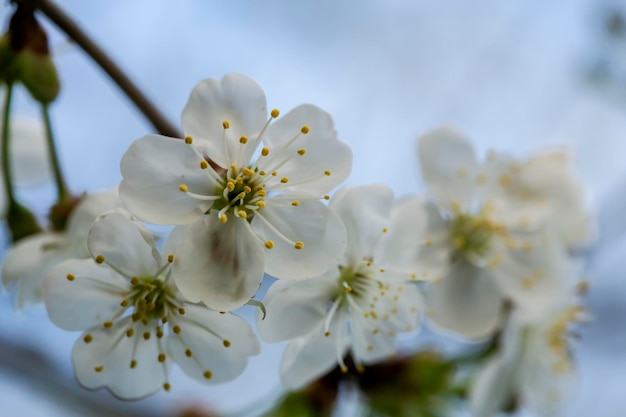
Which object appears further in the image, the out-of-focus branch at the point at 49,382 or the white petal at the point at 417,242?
the out-of-focus branch at the point at 49,382

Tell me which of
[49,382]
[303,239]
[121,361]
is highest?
[303,239]

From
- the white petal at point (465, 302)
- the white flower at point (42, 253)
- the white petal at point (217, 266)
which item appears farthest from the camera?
the white petal at point (465, 302)

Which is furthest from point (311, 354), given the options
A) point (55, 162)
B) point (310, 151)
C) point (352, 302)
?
point (55, 162)

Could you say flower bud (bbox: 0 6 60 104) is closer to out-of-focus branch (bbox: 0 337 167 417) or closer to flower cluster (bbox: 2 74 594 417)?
flower cluster (bbox: 2 74 594 417)

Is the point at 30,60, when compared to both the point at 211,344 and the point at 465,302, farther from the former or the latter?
the point at 465,302

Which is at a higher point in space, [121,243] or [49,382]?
[121,243]

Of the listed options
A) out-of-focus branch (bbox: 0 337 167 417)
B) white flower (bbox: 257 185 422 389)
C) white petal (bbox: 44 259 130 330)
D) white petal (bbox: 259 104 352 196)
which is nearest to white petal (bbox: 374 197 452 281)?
white flower (bbox: 257 185 422 389)

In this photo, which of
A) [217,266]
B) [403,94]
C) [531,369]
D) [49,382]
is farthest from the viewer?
[403,94]

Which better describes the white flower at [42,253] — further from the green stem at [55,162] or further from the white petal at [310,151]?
the white petal at [310,151]

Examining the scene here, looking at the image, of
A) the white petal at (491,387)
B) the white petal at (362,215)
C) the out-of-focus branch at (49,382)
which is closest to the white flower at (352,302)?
the white petal at (362,215)
